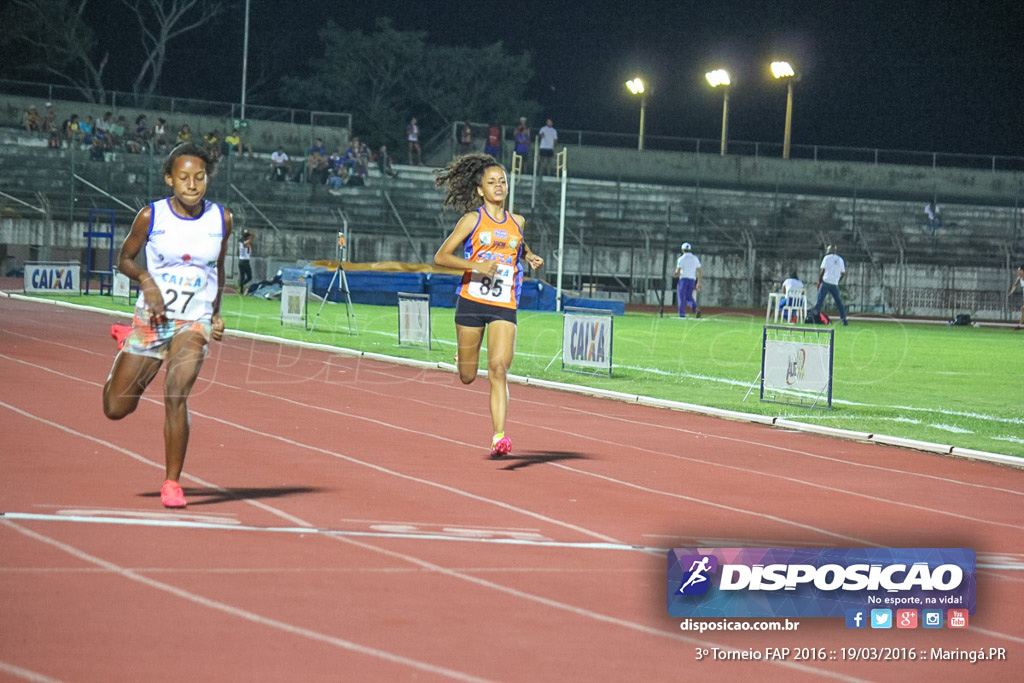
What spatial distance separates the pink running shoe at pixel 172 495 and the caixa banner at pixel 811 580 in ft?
11.1

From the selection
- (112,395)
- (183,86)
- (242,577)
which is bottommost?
(242,577)

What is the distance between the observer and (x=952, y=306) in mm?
43938

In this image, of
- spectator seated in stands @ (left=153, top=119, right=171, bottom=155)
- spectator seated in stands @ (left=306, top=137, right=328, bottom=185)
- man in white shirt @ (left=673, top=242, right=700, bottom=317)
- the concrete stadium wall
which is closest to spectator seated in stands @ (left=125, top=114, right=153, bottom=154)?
spectator seated in stands @ (left=153, top=119, right=171, bottom=155)

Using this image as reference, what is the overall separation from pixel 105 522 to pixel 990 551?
4.68 meters

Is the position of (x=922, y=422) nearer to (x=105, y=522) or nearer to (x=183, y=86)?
(x=105, y=522)

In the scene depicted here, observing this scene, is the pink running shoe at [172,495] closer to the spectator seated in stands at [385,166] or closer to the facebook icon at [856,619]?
the facebook icon at [856,619]

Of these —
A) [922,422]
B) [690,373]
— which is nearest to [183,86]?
[690,373]

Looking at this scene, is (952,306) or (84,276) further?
(952,306)

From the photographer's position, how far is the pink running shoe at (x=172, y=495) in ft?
23.3

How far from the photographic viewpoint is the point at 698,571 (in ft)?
15.2

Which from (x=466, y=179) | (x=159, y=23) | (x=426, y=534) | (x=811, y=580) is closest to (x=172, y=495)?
(x=426, y=534)

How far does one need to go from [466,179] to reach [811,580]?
5802mm

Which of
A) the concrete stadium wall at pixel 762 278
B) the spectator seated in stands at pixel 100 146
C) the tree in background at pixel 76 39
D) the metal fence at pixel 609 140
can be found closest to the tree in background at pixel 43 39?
the tree in background at pixel 76 39

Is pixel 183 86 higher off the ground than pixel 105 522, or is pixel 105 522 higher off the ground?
pixel 183 86
